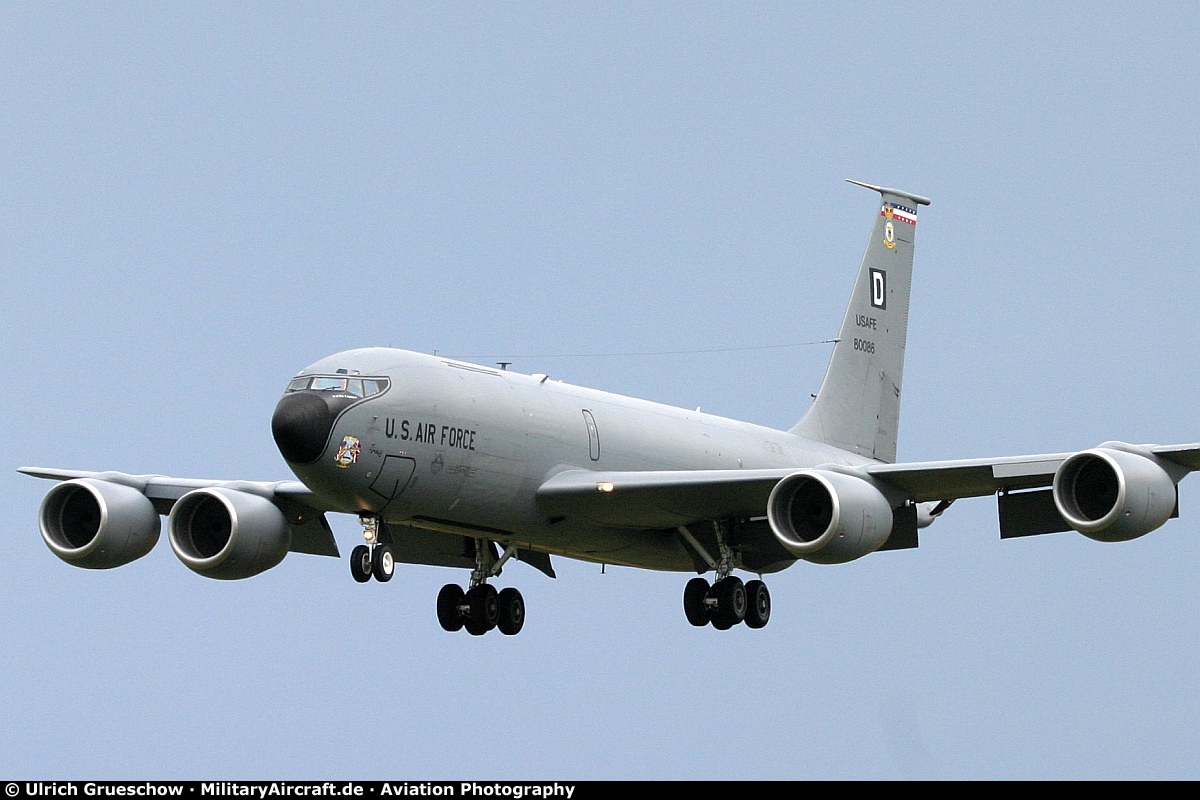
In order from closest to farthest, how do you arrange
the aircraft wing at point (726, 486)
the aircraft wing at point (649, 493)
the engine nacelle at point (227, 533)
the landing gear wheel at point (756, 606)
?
the aircraft wing at point (726, 486) < the aircraft wing at point (649, 493) < the engine nacelle at point (227, 533) < the landing gear wheel at point (756, 606)

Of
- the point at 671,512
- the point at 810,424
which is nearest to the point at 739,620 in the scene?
the point at 671,512

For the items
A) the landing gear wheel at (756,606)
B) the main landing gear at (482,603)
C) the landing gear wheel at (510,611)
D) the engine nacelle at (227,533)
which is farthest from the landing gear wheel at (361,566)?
the landing gear wheel at (756,606)

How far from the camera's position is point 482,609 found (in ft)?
132

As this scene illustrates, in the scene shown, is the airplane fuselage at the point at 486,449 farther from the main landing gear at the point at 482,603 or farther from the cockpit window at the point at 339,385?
the main landing gear at the point at 482,603

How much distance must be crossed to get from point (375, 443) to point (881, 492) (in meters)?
8.61

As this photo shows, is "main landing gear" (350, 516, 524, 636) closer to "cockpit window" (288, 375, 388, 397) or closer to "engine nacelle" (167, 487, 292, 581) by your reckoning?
"engine nacelle" (167, 487, 292, 581)

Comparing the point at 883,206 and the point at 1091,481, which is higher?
the point at 883,206

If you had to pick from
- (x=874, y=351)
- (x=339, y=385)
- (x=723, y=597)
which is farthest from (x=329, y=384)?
(x=874, y=351)

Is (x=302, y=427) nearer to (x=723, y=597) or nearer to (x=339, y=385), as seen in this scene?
(x=339, y=385)

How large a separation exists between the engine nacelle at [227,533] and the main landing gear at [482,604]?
332 cm

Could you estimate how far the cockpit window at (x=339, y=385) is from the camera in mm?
35125

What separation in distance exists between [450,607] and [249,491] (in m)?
4.37
